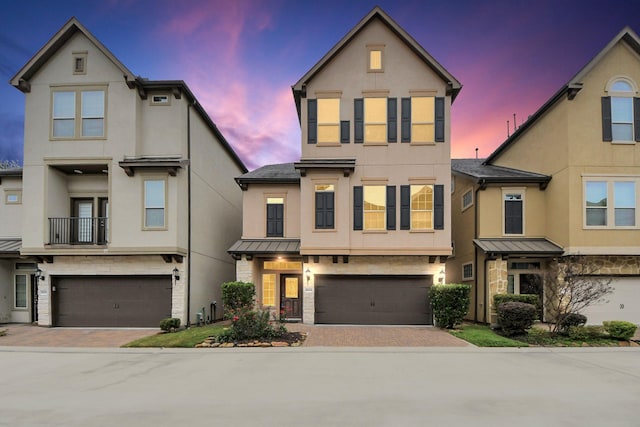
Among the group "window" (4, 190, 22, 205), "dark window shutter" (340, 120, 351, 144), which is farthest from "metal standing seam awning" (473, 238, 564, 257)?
"window" (4, 190, 22, 205)

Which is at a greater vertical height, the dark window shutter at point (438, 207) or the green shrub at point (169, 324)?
the dark window shutter at point (438, 207)

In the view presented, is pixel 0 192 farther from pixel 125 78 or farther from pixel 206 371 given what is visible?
pixel 206 371

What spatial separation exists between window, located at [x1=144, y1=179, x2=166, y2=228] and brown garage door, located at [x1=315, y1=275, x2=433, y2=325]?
7.22m

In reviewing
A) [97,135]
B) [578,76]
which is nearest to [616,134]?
[578,76]

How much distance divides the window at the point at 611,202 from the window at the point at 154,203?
17.7 m

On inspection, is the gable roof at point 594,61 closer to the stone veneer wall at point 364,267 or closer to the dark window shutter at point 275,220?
the stone veneer wall at point 364,267

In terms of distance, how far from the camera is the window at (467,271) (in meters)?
19.4

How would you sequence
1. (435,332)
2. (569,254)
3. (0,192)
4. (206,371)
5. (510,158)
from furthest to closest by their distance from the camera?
(510,158) → (0,192) → (569,254) → (435,332) → (206,371)

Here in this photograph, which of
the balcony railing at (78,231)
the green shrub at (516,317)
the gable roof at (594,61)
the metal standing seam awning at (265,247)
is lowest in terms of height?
the green shrub at (516,317)

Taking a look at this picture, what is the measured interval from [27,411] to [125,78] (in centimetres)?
1408

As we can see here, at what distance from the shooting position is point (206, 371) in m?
9.87

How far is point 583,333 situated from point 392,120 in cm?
1091

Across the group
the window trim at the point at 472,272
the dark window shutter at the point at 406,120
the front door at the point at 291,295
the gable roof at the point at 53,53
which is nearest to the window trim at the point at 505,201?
the window trim at the point at 472,272

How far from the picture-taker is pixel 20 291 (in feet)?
63.0
